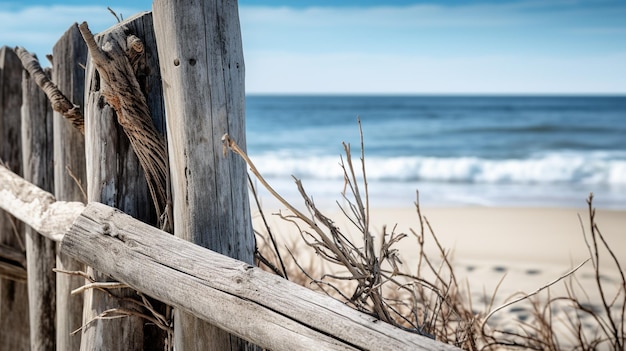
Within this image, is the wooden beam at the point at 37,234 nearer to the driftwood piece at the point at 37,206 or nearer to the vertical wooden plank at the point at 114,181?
the driftwood piece at the point at 37,206

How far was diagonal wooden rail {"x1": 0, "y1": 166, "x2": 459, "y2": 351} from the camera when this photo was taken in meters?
1.22

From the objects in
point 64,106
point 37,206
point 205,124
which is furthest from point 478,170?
point 205,124

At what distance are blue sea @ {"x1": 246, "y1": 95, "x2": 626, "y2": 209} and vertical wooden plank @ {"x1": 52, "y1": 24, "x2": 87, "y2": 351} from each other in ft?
5.82

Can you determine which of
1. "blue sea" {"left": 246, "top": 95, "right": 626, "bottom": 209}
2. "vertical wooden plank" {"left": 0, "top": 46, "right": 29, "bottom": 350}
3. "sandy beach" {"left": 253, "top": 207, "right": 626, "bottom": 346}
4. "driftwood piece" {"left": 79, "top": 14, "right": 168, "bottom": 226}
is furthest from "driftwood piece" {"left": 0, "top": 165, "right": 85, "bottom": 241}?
"sandy beach" {"left": 253, "top": 207, "right": 626, "bottom": 346}

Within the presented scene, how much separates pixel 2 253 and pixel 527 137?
2097cm

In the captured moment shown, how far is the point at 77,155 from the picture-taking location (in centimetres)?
222

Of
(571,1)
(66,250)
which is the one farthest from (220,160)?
(571,1)

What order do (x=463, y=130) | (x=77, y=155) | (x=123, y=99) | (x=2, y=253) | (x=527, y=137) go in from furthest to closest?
1. (x=463, y=130)
2. (x=527, y=137)
3. (x=2, y=253)
4. (x=77, y=155)
5. (x=123, y=99)

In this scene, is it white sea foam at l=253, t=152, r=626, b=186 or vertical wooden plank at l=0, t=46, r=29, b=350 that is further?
white sea foam at l=253, t=152, r=626, b=186

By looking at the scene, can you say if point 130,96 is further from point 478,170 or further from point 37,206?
point 478,170

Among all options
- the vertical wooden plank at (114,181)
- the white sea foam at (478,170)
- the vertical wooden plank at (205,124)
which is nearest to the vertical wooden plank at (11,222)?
the vertical wooden plank at (114,181)

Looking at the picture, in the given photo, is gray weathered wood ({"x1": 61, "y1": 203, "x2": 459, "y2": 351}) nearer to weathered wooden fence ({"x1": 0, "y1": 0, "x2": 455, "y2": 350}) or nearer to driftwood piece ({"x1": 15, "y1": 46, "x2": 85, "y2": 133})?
weathered wooden fence ({"x1": 0, "y1": 0, "x2": 455, "y2": 350})

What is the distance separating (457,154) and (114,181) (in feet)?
54.5

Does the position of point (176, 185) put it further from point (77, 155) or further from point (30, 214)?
point (30, 214)
